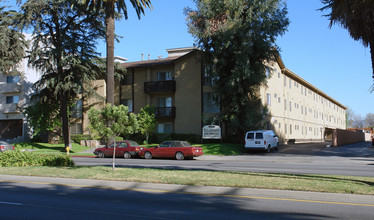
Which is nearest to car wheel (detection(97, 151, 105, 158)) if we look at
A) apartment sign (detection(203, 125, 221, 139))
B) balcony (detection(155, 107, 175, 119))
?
apartment sign (detection(203, 125, 221, 139))

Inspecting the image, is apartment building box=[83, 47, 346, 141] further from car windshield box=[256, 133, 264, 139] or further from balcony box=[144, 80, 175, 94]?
car windshield box=[256, 133, 264, 139]

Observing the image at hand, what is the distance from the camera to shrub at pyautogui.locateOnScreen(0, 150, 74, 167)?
1617cm

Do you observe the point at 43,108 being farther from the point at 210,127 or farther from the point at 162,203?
the point at 162,203

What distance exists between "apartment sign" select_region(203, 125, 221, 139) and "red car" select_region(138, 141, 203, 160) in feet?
25.5

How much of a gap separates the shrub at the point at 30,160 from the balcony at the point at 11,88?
97.8 ft

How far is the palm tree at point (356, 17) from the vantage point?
355 inches

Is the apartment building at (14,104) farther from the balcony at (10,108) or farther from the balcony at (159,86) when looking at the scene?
the balcony at (159,86)

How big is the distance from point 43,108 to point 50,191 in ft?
96.1

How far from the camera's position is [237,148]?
2998 cm

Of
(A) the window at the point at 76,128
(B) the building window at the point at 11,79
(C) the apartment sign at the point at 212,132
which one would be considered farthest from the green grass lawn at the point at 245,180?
(B) the building window at the point at 11,79

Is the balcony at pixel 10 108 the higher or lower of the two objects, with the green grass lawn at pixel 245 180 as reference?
higher

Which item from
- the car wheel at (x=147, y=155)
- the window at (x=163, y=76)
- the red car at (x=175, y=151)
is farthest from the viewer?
the window at (x=163, y=76)

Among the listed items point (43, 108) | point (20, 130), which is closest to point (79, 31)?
point (43, 108)

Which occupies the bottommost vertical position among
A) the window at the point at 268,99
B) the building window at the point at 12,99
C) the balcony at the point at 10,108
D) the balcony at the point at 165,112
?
the balcony at the point at 165,112
